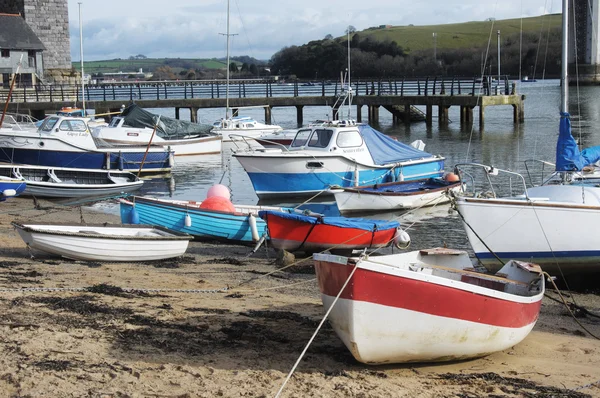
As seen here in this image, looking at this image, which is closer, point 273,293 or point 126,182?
point 273,293

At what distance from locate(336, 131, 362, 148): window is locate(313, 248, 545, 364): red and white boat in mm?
15002

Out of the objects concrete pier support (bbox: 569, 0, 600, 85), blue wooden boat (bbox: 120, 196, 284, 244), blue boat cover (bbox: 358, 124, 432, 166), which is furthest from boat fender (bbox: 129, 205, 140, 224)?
concrete pier support (bbox: 569, 0, 600, 85)

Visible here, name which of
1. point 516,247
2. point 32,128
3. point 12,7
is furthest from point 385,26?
point 516,247

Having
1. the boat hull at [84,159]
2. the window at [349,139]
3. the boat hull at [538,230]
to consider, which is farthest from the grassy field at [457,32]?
the boat hull at [538,230]

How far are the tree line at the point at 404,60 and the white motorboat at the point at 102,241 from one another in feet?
398

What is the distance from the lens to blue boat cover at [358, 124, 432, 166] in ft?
78.8

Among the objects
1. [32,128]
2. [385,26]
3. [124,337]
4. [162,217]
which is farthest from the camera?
[385,26]

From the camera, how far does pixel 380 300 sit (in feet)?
25.9

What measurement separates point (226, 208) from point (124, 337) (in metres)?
7.97

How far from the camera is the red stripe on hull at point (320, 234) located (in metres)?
15.0

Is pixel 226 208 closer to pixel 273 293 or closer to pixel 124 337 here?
pixel 273 293

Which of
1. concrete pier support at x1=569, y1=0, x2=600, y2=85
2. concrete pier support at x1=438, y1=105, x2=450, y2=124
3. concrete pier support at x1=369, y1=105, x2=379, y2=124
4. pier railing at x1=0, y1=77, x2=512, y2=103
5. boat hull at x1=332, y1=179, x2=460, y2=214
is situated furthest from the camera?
concrete pier support at x1=569, y1=0, x2=600, y2=85

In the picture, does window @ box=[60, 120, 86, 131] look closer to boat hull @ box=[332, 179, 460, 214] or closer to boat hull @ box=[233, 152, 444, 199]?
boat hull @ box=[233, 152, 444, 199]

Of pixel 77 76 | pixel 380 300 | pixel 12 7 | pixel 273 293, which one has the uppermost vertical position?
pixel 12 7
